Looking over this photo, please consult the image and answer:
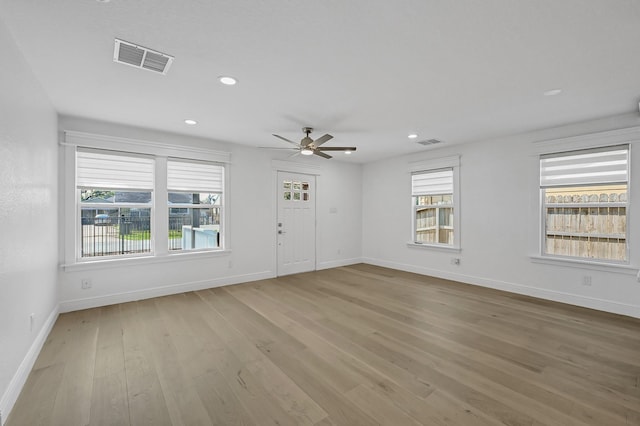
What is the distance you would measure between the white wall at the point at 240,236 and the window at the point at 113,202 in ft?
0.88

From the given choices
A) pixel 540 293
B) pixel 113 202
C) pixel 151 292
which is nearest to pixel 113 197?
pixel 113 202

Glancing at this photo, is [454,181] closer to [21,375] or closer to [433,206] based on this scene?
[433,206]

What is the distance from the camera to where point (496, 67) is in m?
2.55

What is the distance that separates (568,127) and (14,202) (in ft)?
20.8

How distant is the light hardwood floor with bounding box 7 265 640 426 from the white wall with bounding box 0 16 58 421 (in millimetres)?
239

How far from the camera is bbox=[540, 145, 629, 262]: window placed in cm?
388

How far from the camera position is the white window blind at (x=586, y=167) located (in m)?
3.85

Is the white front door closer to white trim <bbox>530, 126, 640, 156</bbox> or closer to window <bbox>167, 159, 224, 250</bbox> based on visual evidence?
window <bbox>167, 159, 224, 250</bbox>

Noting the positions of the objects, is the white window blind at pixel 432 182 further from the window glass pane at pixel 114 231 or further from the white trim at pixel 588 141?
the window glass pane at pixel 114 231

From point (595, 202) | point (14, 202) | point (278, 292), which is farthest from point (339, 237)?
point (14, 202)

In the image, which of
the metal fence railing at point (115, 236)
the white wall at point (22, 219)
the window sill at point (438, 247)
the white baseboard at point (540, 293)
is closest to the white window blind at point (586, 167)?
the white baseboard at point (540, 293)

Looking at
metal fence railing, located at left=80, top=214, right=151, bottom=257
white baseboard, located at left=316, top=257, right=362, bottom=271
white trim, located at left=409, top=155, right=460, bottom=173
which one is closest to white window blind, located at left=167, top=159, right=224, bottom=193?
metal fence railing, located at left=80, top=214, right=151, bottom=257

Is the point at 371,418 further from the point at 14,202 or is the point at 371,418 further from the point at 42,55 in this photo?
the point at 42,55

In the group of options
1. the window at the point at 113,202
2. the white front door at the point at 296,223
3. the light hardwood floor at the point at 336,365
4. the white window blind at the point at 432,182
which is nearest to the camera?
the light hardwood floor at the point at 336,365
